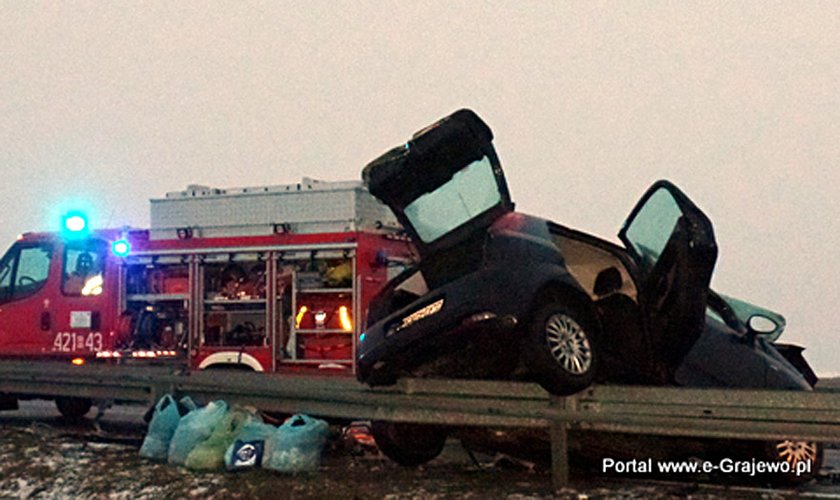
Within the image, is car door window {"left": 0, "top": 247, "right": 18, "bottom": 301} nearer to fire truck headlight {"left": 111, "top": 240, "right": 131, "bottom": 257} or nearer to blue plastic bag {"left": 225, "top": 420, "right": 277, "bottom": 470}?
fire truck headlight {"left": 111, "top": 240, "right": 131, "bottom": 257}

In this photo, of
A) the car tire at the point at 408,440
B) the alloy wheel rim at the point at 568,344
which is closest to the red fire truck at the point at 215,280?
the car tire at the point at 408,440

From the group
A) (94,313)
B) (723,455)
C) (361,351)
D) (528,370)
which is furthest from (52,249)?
(723,455)

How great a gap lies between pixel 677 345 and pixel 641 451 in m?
0.83

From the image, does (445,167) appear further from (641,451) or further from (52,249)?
(52,249)

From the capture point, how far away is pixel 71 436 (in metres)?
10.8

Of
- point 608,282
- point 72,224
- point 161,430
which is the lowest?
point 161,430

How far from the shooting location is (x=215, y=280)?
13164 millimetres

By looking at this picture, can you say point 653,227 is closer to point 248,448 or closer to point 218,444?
point 248,448

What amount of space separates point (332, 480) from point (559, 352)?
80.6 inches

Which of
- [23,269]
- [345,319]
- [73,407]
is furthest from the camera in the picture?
[73,407]

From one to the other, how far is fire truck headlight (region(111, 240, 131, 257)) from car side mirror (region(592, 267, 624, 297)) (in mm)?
7494

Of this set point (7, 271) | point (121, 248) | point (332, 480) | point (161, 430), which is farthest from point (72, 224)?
point (332, 480)

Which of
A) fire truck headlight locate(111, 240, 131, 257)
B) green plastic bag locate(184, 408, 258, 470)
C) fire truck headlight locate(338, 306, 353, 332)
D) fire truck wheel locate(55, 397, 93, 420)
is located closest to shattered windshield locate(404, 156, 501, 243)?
green plastic bag locate(184, 408, 258, 470)

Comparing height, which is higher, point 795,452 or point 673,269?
point 673,269
